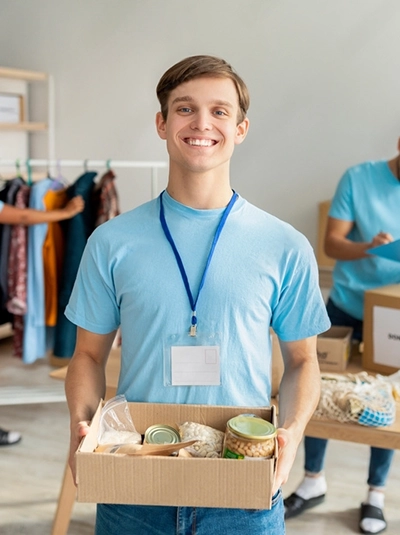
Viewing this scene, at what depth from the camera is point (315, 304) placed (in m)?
1.36

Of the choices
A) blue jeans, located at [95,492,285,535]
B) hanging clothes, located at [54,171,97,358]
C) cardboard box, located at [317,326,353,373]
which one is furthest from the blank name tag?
hanging clothes, located at [54,171,97,358]

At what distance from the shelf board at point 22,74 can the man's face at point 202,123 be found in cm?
369

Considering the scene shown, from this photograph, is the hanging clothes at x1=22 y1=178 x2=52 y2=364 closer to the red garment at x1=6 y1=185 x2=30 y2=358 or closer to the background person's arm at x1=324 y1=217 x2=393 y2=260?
the red garment at x1=6 y1=185 x2=30 y2=358

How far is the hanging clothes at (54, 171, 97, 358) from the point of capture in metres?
3.35

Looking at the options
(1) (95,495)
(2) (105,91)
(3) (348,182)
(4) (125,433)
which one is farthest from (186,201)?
(2) (105,91)

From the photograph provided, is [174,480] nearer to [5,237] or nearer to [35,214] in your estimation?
[35,214]

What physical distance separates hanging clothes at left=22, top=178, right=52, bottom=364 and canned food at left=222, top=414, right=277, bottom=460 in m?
2.26

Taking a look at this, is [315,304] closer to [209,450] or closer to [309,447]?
[209,450]

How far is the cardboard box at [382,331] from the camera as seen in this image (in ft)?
7.35

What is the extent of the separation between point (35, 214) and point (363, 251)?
147cm

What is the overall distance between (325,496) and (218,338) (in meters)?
1.94

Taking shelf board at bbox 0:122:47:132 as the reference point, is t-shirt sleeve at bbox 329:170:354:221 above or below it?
below

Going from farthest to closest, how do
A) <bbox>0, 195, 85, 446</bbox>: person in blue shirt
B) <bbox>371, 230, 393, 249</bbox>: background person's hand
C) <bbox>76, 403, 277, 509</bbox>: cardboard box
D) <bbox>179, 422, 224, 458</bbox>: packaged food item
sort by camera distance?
<bbox>0, 195, 85, 446</bbox>: person in blue shirt < <bbox>371, 230, 393, 249</bbox>: background person's hand < <bbox>179, 422, 224, 458</bbox>: packaged food item < <bbox>76, 403, 277, 509</bbox>: cardboard box

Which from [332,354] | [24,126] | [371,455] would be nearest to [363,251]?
[332,354]
